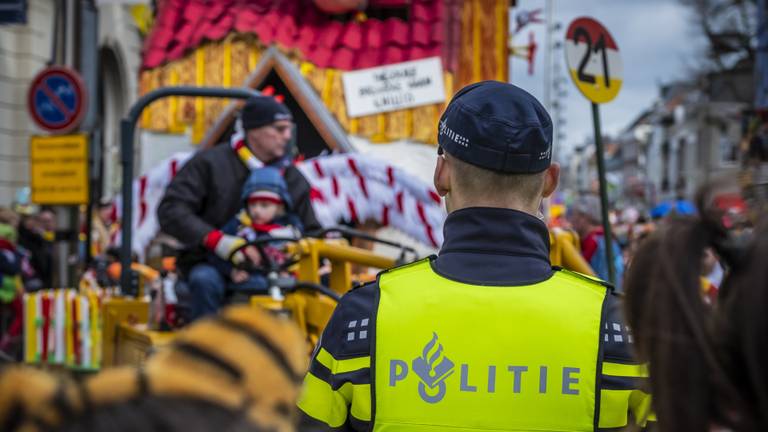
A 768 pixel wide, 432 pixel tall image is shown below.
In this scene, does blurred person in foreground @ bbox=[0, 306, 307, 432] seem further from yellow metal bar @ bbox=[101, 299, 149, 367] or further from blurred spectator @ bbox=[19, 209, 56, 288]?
blurred spectator @ bbox=[19, 209, 56, 288]

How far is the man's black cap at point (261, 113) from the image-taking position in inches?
238

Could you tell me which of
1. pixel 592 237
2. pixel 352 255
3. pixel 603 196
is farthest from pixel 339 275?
pixel 592 237

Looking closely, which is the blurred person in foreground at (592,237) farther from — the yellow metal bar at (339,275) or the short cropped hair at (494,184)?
the short cropped hair at (494,184)

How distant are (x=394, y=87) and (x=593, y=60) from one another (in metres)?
7.68

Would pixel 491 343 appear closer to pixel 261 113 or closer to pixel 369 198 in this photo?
pixel 261 113

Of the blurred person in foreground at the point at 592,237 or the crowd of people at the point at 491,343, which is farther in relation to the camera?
the blurred person in foreground at the point at 592,237

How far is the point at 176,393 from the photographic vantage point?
0.81 m

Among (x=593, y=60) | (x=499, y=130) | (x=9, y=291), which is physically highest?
(x=593, y=60)

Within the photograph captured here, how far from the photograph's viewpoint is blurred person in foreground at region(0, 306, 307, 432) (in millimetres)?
791

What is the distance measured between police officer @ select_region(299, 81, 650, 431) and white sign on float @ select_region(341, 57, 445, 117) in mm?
12034

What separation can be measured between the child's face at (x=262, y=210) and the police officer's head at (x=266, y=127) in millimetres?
421

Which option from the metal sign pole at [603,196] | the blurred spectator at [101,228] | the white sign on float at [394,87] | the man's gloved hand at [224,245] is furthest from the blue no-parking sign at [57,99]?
the metal sign pole at [603,196]

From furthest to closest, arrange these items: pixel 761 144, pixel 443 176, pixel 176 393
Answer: pixel 761 144 < pixel 443 176 < pixel 176 393

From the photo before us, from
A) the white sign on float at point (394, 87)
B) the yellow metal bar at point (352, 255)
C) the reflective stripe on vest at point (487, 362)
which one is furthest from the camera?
the white sign on float at point (394, 87)
